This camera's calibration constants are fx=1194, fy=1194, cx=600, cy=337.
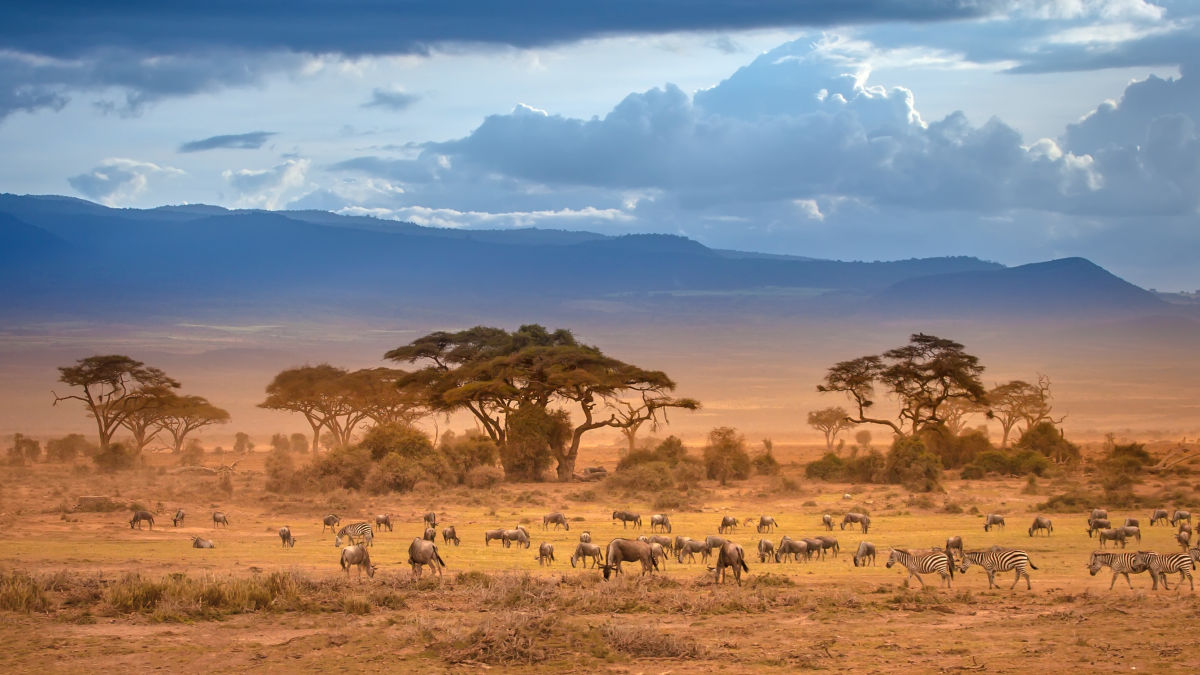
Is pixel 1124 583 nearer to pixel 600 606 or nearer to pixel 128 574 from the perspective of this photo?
pixel 600 606

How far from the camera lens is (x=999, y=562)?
2097 centimetres

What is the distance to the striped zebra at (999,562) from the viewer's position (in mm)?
20516

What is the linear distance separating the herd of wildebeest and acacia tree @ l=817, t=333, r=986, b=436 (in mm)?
23340

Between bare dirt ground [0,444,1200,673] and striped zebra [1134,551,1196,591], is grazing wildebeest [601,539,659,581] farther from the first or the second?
striped zebra [1134,551,1196,591]

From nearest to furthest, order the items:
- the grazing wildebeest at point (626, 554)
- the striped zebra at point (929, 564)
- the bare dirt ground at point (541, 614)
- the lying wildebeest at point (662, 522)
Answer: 1. the bare dirt ground at point (541, 614)
2. the striped zebra at point (929, 564)
3. the grazing wildebeest at point (626, 554)
4. the lying wildebeest at point (662, 522)

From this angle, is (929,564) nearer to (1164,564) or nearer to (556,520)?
(1164,564)

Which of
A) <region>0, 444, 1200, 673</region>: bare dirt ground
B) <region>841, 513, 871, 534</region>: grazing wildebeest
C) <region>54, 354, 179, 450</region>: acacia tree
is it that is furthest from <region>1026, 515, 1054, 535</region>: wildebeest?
<region>54, 354, 179, 450</region>: acacia tree

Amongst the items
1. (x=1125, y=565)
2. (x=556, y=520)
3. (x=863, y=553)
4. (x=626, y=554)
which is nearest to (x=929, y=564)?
(x=863, y=553)

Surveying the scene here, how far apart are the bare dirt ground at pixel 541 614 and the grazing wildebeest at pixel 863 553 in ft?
1.25

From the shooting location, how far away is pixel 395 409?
224ft

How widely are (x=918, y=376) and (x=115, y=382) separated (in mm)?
41962

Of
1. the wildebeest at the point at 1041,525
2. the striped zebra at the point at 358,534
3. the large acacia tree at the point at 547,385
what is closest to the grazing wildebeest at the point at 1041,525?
the wildebeest at the point at 1041,525

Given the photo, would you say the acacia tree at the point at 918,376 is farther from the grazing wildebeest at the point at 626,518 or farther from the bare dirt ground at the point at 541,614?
the bare dirt ground at the point at 541,614

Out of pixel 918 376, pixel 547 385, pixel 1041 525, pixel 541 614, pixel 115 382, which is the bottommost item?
pixel 1041 525
